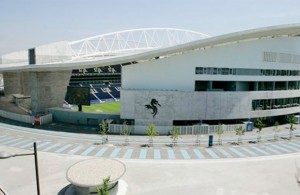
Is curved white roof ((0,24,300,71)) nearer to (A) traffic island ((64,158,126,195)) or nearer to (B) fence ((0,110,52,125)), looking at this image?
(B) fence ((0,110,52,125))

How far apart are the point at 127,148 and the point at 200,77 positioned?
16912mm

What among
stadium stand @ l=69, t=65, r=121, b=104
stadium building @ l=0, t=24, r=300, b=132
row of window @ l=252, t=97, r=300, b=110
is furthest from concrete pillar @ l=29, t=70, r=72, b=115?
row of window @ l=252, t=97, r=300, b=110

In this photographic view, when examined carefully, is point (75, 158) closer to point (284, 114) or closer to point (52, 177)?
point (52, 177)

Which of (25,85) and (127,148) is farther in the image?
(25,85)

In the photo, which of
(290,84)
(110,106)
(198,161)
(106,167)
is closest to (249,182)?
(198,161)

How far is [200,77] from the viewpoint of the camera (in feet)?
132

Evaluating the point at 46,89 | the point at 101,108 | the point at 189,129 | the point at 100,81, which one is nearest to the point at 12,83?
the point at 101,108

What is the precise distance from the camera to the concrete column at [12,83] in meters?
64.2

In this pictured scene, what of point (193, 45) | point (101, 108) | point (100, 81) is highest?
point (193, 45)

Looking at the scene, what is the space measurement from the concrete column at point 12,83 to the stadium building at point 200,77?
18.0m

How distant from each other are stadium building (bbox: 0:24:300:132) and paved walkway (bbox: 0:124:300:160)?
22.1 feet

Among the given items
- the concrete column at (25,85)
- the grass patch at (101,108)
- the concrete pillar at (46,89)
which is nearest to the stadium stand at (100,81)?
the grass patch at (101,108)

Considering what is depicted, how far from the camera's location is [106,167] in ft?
71.0

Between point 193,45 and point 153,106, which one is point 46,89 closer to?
point 153,106
